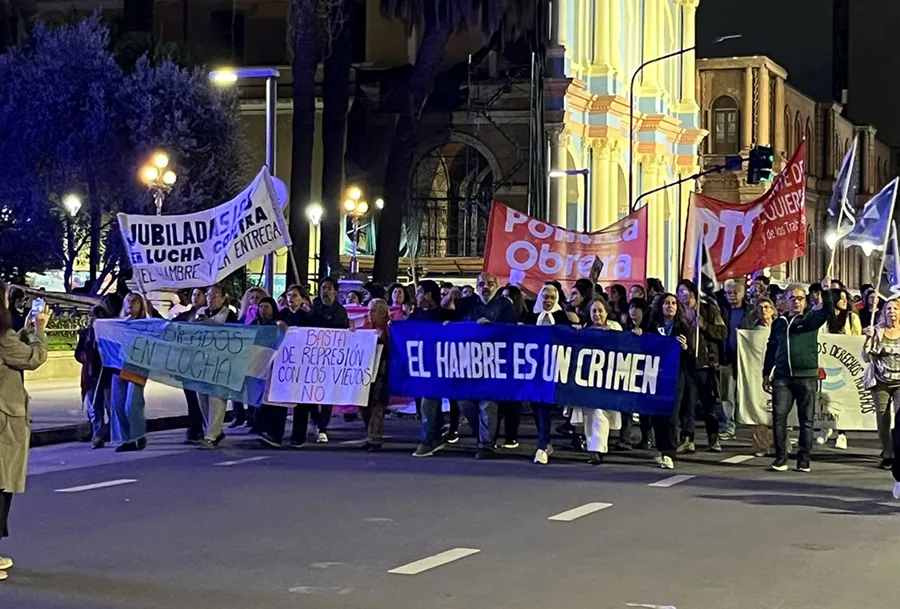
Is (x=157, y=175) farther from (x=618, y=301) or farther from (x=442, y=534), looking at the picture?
(x=442, y=534)

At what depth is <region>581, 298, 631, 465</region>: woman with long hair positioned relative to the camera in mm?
15695

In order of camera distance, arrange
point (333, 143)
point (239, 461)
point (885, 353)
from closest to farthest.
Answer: point (885, 353)
point (239, 461)
point (333, 143)

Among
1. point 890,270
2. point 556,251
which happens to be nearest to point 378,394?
point 556,251

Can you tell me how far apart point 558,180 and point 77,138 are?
18.9m

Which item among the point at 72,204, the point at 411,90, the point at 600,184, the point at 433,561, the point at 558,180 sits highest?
the point at 411,90

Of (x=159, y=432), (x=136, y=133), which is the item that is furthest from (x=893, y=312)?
(x=136, y=133)

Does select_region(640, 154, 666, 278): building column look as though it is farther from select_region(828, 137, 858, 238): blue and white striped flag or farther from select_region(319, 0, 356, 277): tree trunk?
select_region(828, 137, 858, 238): blue and white striped flag

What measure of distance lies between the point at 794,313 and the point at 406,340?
167 inches

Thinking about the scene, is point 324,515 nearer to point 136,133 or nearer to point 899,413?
point 899,413

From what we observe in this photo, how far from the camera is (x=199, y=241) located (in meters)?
19.0

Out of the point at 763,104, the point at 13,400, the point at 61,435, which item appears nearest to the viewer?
the point at 13,400

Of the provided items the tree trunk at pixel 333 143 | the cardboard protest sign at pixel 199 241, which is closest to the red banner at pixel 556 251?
the cardboard protest sign at pixel 199 241

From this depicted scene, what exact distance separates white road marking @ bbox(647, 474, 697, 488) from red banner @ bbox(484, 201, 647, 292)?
5963 mm

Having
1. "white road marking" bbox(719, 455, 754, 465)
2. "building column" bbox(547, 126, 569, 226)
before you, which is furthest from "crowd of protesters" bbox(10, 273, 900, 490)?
"building column" bbox(547, 126, 569, 226)
